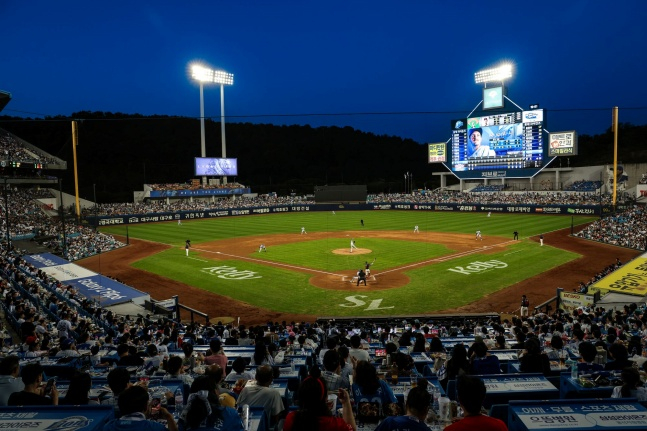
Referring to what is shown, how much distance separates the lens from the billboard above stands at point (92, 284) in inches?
795

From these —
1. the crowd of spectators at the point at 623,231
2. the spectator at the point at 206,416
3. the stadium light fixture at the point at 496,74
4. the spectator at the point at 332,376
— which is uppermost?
the stadium light fixture at the point at 496,74

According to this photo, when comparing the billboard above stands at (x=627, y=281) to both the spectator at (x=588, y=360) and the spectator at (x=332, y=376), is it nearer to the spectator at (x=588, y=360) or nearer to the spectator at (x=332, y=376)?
the spectator at (x=588, y=360)

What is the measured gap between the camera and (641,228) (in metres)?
38.3

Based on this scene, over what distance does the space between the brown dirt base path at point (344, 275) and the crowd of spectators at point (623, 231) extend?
52.0 inches

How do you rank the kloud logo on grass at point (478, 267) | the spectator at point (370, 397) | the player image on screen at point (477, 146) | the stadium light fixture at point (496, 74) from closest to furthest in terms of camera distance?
the spectator at point (370, 397) < the kloud logo on grass at point (478, 267) < the player image on screen at point (477, 146) < the stadium light fixture at point (496, 74)

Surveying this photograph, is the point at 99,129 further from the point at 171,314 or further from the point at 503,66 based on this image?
the point at 171,314

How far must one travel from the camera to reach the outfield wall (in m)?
59.7

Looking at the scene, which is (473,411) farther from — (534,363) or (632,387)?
(534,363)

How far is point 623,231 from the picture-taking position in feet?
127

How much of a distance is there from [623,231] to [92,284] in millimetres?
42214

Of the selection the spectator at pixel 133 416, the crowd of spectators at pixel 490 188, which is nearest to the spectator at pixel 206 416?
the spectator at pixel 133 416

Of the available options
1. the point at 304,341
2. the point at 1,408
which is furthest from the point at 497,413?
the point at 304,341

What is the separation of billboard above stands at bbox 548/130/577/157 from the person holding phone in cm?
7881

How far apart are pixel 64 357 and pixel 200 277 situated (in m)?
19.2
